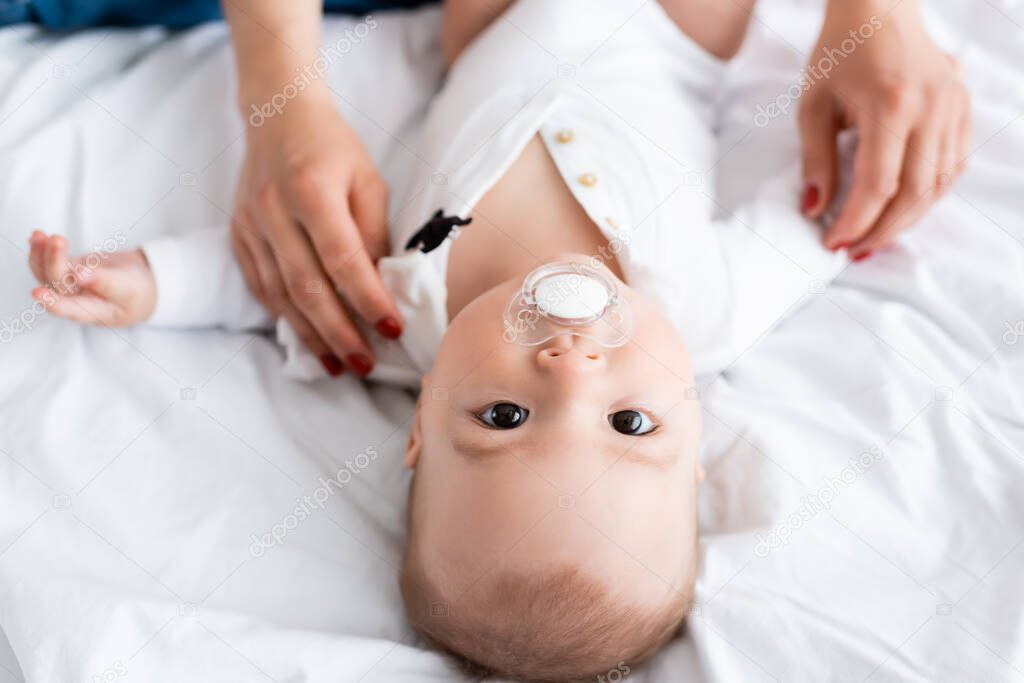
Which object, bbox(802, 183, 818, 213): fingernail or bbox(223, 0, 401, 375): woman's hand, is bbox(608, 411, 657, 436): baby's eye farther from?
bbox(802, 183, 818, 213): fingernail

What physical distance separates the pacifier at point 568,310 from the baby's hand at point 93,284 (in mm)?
605

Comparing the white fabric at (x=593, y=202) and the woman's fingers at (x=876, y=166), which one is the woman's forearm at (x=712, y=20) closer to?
the white fabric at (x=593, y=202)

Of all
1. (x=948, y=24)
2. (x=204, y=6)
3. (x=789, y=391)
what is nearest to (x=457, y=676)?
(x=789, y=391)

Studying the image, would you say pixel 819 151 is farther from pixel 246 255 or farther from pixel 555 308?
pixel 246 255

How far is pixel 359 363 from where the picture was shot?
140 cm

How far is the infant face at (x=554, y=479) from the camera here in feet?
3.60

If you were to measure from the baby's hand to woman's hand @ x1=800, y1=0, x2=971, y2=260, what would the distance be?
1.11m

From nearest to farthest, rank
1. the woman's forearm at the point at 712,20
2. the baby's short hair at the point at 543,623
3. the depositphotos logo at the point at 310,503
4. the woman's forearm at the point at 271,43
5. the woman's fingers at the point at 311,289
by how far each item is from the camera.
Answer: the baby's short hair at the point at 543,623 < the depositphotos logo at the point at 310,503 < the woman's fingers at the point at 311,289 < the woman's forearm at the point at 271,43 < the woman's forearm at the point at 712,20

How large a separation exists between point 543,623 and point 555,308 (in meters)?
0.40

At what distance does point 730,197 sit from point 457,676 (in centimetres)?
96

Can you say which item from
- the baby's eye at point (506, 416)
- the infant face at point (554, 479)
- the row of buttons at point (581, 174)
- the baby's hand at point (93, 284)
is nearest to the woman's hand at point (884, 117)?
the row of buttons at point (581, 174)

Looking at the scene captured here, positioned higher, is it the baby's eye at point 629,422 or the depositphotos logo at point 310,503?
the baby's eye at point 629,422

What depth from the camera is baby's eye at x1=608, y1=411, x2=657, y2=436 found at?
45.1 inches

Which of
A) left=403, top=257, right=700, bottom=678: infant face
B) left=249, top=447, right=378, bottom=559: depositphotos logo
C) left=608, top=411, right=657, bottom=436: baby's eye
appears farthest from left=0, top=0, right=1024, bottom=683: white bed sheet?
left=608, top=411, right=657, bottom=436: baby's eye
